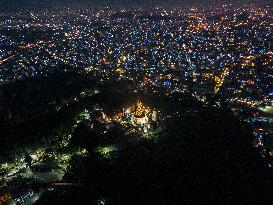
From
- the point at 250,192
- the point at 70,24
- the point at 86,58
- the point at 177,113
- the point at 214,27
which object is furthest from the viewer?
the point at 70,24

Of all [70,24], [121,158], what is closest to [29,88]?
[121,158]

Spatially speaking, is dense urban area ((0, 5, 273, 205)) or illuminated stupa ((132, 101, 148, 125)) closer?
dense urban area ((0, 5, 273, 205))

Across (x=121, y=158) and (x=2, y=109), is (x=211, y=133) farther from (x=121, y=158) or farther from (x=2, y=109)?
(x=2, y=109)

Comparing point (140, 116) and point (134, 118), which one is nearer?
point (140, 116)

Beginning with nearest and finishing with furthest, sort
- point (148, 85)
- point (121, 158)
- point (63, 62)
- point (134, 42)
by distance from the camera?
point (121, 158), point (148, 85), point (63, 62), point (134, 42)

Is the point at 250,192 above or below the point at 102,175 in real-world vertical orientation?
below

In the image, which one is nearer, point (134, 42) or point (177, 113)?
point (177, 113)

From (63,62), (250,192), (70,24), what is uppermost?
(70,24)

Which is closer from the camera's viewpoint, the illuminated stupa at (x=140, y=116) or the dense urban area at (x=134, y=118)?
the dense urban area at (x=134, y=118)
